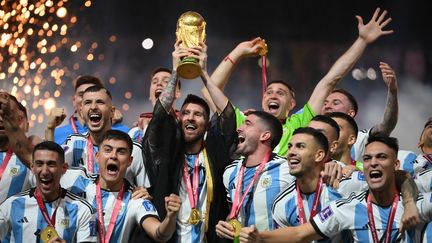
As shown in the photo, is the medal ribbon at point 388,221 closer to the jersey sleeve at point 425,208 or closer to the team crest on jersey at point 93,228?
the jersey sleeve at point 425,208

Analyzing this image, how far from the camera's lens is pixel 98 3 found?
9141mm

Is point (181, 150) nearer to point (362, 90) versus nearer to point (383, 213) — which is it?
point (383, 213)

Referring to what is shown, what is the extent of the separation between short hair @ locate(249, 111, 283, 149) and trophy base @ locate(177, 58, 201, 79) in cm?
52

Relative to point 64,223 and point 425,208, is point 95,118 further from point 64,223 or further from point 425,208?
point 425,208

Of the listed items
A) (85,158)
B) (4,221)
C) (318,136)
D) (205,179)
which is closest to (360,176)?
(318,136)

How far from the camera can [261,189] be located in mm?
5906

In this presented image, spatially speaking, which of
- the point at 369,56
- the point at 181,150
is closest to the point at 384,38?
the point at 369,56

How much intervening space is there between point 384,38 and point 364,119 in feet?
2.27

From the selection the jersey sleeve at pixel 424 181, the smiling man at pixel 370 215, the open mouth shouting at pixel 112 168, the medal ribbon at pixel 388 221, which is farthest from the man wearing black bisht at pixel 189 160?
the jersey sleeve at pixel 424 181

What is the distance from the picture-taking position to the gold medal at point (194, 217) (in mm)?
5863

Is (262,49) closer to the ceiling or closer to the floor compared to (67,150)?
closer to the ceiling

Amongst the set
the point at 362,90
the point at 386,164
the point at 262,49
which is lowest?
the point at 386,164

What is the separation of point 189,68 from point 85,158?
85 centimetres

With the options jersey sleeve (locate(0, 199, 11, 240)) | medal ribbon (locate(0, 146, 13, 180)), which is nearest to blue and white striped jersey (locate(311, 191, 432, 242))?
jersey sleeve (locate(0, 199, 11, 240))
